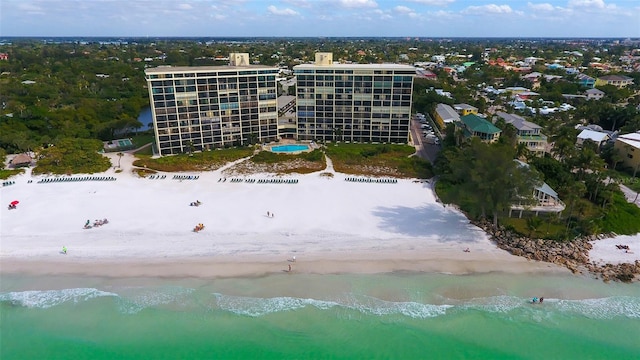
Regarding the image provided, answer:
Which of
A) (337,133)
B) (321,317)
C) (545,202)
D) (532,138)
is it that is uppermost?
(532,138)

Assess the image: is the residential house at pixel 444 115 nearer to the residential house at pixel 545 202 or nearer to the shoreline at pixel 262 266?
the residential house at pixel 545 202

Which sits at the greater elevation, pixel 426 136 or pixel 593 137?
pixel 593 137

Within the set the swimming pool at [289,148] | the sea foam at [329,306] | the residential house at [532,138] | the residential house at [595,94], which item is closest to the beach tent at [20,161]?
the swimming pool at [289,148]

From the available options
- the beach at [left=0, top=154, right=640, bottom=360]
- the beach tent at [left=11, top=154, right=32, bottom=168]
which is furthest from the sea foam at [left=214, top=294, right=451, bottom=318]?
the beach tent at [left=11, top=154, right=32, bottom=168]

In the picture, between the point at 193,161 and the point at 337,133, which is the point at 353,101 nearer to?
the point at 337,133

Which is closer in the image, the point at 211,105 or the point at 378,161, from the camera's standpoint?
the point at 378,161

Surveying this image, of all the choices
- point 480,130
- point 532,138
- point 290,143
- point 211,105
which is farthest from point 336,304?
point 532,138

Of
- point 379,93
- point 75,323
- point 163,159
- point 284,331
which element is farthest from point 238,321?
point 379,93
